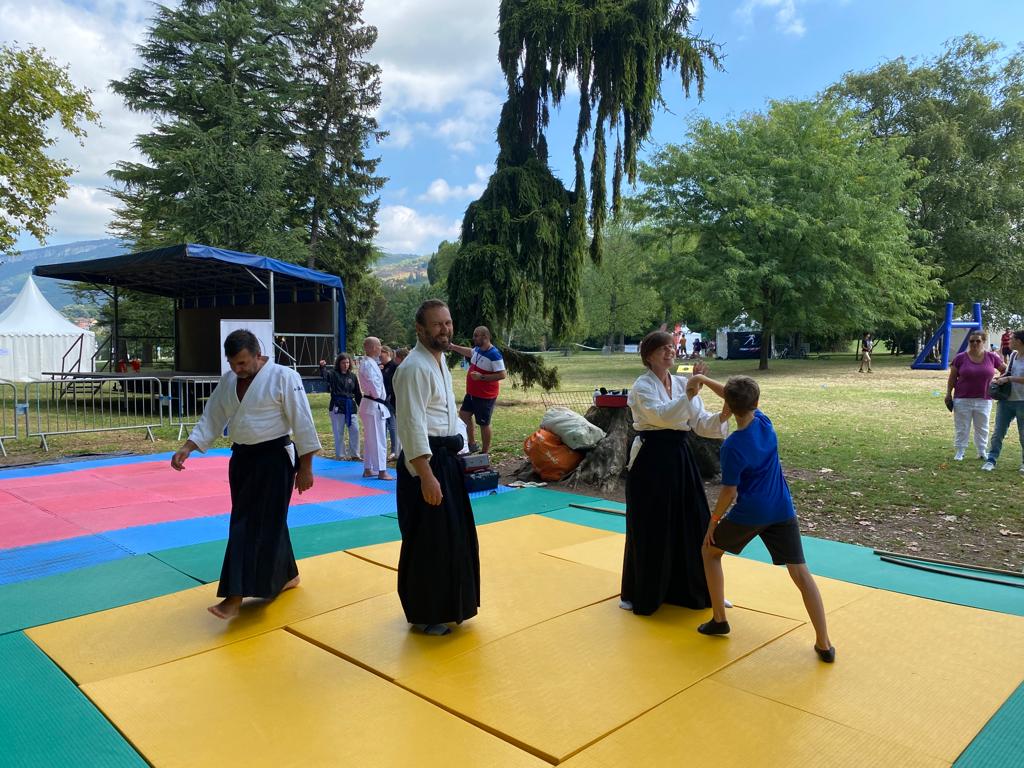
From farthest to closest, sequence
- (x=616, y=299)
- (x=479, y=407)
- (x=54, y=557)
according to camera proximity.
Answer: (x=616, y=299)
(x=479, y=407)
(x=54, y=557)

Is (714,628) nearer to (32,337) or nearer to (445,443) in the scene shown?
(445,443)

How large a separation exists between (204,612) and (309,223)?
1080 inches

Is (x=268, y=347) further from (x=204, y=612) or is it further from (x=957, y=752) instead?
(x=957, y=752)

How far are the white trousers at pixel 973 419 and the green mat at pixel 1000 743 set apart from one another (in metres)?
6.70

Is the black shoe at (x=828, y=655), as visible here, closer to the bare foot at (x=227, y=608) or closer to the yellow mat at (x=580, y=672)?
the yellow mat at (x=580, y=672)

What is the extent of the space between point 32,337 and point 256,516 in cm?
2807

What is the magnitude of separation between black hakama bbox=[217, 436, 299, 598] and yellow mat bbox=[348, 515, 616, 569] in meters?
1.05

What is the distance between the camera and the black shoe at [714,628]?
3.46 m

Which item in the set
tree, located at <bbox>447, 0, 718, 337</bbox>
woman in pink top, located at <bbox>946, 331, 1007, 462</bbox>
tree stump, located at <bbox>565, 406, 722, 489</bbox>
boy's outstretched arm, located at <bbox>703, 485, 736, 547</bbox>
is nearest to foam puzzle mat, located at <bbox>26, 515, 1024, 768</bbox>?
boy's outstretched arm, located at <bbox>703, 485, 736, 547</bbox>

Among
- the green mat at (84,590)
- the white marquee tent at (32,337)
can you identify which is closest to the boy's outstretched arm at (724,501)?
the green mat at (84,590)

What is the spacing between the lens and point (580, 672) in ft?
10.1

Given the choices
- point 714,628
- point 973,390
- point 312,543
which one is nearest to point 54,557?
point 312,543

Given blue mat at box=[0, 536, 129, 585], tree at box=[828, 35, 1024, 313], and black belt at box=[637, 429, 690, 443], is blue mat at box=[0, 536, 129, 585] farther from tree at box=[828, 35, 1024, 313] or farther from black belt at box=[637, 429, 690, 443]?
tree at box=[828, 35, 1024, 313]

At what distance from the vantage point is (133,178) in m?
25.2
